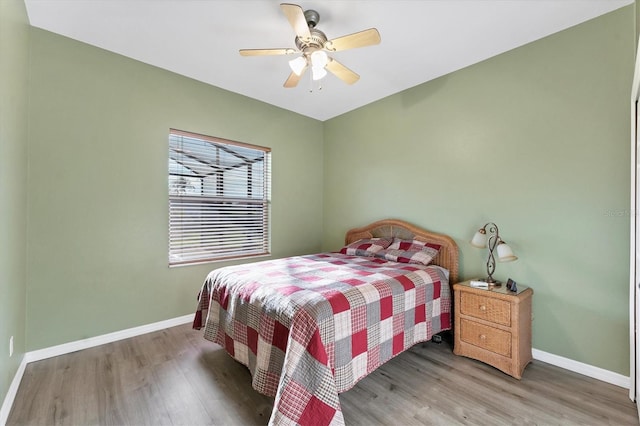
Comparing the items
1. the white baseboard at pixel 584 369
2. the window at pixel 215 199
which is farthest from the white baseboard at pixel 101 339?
the white baseboard at pixel 584 369

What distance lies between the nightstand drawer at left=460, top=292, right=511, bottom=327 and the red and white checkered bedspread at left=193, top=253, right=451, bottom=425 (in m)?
0.21

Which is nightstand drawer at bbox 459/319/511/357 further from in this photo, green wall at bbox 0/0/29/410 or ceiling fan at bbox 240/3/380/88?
green wall at bbox 0/0/29/410

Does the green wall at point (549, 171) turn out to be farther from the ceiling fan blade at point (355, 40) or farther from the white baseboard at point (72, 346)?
the white baseboard at point (72, 346)

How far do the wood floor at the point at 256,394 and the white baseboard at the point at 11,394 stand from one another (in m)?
0.04

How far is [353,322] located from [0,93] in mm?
2341

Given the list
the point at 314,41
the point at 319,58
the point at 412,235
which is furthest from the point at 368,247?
the point at 314,41

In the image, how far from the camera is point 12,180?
5.97 feet

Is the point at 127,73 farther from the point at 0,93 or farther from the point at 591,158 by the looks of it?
the point at 591,158

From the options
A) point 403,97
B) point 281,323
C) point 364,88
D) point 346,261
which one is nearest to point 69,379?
point 281,323

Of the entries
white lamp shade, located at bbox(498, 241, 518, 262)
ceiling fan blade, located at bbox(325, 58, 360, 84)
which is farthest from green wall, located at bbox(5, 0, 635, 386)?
ceiling fan blade, located at bbox(325, 58, 360, 84)

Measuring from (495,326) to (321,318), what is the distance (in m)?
1.52

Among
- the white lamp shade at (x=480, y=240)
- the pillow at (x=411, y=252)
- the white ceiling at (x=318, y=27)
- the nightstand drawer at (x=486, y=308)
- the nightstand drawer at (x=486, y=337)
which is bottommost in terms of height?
the nightstand drawer at (x=486, y=337)

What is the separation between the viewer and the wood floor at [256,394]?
1.67 meters

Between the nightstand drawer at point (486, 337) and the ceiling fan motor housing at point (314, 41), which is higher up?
the ceiling fan motor housing at point (314, 41)
